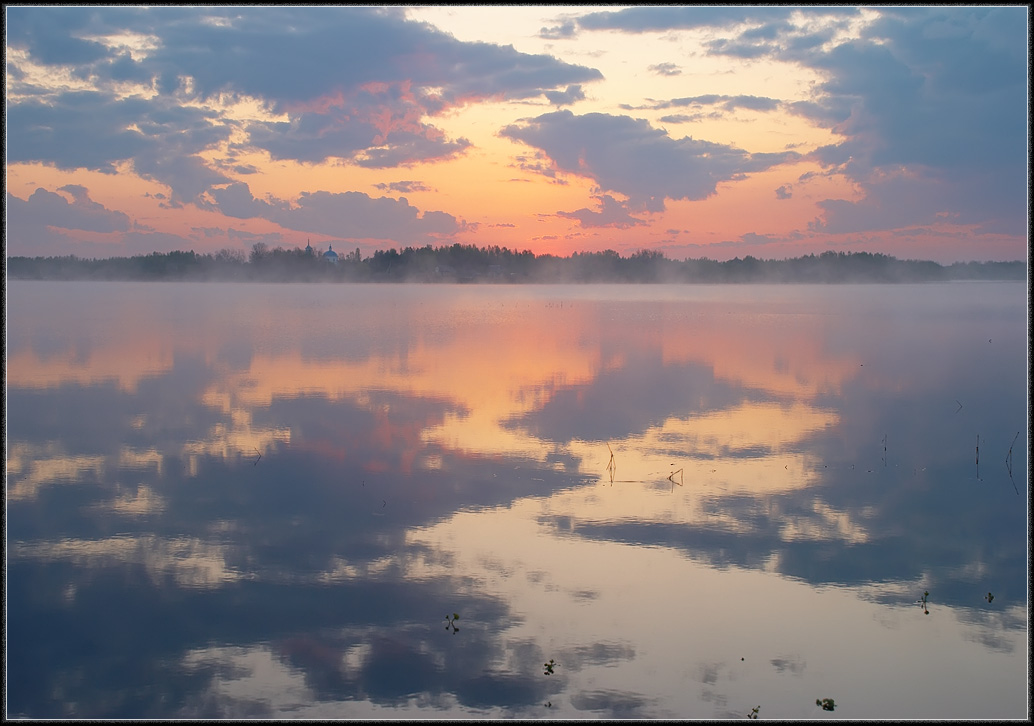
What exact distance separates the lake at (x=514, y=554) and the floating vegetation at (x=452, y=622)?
7 centimetres

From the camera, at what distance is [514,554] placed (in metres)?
11.9

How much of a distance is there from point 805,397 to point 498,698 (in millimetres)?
21307

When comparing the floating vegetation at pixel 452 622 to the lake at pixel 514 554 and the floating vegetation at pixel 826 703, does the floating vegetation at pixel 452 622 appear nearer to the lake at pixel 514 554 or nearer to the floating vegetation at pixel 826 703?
the lake at pixel 514 554

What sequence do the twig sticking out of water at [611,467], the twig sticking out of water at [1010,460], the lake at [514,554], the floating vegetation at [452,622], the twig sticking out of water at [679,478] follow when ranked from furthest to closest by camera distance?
the twig sticking out of water at [1010,460] → the twig sticking out of water at [611,467] → the twig sticking out of water at [679,478] → the floating vegetation at [452,622] → the lake at [514,554]

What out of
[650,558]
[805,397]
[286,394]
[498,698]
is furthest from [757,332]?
[498,698]

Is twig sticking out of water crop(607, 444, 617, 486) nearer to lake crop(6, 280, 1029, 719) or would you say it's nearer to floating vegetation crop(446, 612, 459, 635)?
lake crop(6, 280, 1029, 719)

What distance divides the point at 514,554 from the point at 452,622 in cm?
239

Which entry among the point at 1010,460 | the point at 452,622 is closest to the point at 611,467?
the point at 452,622

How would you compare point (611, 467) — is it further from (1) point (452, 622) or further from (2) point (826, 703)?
(2) point (826, 703)

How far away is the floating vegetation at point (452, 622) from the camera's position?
375 inches

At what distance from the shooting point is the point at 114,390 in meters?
27.1

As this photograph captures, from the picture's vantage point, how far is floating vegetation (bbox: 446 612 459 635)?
31.2ft

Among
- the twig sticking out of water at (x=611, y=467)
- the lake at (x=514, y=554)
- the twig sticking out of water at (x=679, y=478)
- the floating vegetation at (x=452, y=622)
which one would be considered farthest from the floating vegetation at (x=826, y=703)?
→ the twig sticking out of water at (x=611, y=467)

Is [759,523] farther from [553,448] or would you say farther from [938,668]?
[553,448]
